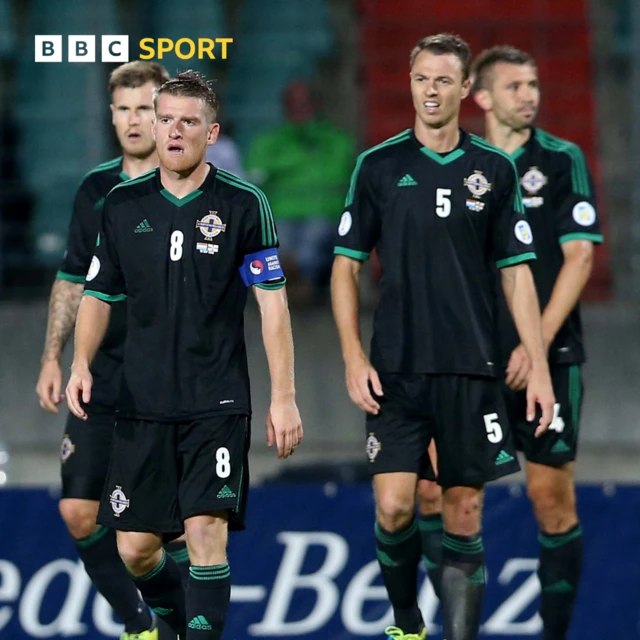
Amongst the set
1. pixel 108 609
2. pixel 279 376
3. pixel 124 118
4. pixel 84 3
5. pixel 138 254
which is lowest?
pixel 108 609

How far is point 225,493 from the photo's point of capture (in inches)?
209

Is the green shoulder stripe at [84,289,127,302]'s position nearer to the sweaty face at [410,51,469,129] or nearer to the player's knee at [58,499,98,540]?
the player's knee at [58,499,98,540]

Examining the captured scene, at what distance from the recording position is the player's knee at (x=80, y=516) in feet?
20.6

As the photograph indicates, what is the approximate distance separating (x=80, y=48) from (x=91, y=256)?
14.0ft

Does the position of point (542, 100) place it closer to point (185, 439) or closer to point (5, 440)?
point (5, 440)

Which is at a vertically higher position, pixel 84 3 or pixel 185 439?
pixel 84 3

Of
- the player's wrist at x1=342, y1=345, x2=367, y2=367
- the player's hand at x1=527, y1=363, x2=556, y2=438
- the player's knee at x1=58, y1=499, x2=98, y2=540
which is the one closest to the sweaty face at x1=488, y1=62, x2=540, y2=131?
the player's hand at x1=527, y1=363, x2=556, y2=438

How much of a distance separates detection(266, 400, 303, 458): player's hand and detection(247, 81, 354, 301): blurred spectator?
184 inches

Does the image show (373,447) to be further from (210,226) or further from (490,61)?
(490,61)

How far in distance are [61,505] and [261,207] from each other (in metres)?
1.64

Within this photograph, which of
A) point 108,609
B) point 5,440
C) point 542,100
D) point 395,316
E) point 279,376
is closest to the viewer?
Answer: point 279,376

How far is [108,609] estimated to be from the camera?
23.4 feet

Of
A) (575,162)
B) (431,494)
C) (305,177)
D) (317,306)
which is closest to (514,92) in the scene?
(575,162)

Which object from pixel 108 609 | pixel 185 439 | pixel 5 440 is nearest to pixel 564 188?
pixel 185 439
